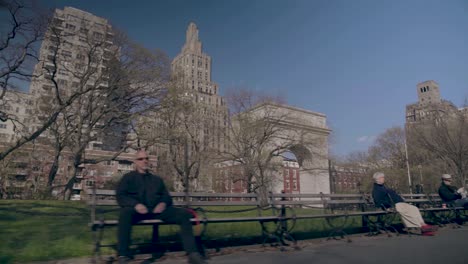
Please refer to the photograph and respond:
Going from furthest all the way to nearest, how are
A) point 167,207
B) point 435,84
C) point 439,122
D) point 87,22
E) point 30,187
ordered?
point 435,84 < point 30,187 < point 439,122 < point 87,22 < point 167,207

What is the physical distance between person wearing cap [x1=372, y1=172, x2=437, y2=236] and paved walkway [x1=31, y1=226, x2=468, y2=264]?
86cm

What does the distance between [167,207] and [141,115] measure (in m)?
14.4

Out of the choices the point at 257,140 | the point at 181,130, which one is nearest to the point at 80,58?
the point at 181,130

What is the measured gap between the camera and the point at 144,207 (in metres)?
3.23

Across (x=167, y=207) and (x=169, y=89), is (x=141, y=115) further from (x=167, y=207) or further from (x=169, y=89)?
(x=167, y=207)

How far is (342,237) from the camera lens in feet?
18.3

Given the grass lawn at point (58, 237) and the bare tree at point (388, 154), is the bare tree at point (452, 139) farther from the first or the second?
the bare tree at point (388, 154)

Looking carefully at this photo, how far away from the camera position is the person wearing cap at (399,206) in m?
5.64

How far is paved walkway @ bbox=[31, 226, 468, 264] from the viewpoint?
3.40 metres

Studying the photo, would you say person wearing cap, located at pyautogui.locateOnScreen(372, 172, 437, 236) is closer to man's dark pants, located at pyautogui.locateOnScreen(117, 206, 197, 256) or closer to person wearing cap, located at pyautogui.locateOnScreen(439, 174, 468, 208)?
person wearing cap, located at pyautogui.locateOnScreen(439, 174, 468, 208)

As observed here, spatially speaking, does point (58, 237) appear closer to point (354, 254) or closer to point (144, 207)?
point (144, 207)

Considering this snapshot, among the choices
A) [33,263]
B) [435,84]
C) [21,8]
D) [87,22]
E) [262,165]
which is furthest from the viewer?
[435,84]

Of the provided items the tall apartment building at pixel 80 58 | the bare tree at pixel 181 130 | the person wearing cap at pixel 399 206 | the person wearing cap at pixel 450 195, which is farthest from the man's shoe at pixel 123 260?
the tall apartment building at pixel 80 58

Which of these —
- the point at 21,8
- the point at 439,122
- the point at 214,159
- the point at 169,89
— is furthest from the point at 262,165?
the point at 21,8
